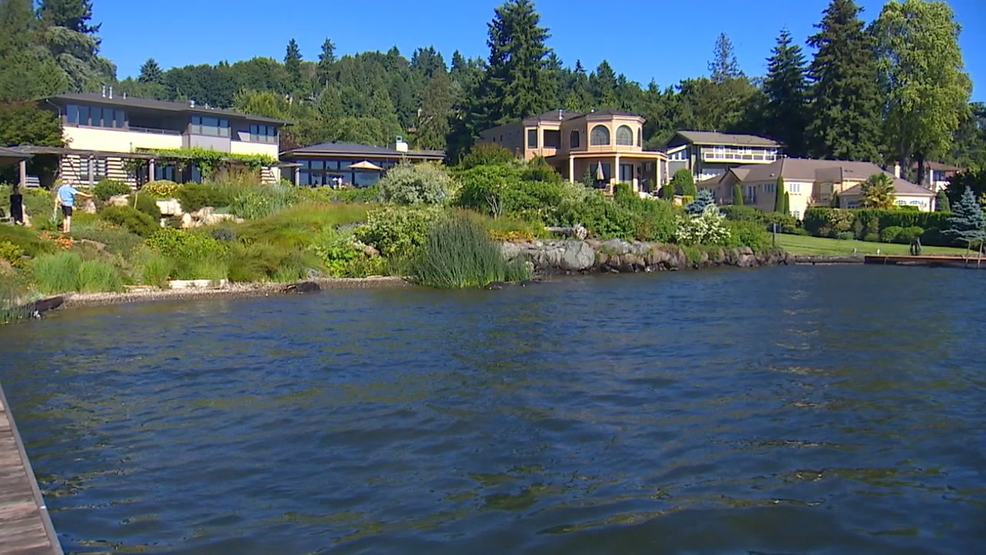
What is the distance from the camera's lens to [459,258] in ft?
86.3

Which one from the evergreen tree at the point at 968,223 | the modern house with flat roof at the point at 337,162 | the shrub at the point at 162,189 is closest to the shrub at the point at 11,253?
the shrub at the point at 162,189

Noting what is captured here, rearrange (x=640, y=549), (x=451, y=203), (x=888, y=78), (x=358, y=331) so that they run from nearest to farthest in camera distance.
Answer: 1. (x=640, y=549)
2. (x=358, y=331)
3. (x=451, y=203)
4. (x=888, y=78)

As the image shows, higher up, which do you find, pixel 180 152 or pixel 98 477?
pixel 180 152

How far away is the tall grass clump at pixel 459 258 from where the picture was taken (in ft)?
85.8

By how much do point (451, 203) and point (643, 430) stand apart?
2677cm

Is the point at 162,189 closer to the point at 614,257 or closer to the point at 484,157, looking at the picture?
the point at 484,157

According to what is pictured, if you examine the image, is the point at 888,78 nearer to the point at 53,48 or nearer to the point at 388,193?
the point at 388,193

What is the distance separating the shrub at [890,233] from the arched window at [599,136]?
1979 cm

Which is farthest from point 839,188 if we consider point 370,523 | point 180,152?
point 370,523

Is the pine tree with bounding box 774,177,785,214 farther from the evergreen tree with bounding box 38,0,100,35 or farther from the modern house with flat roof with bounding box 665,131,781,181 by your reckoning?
the evergreen tree with bounding box 38,0,100,35

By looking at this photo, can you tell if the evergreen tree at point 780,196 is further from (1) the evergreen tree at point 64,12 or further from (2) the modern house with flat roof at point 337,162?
(1) the evergreen tree at point 64,12

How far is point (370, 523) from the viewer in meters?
7.70

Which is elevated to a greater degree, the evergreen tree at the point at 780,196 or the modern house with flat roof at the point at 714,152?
the modern house with flat roof at the point at 714,152

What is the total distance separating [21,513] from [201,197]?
29237 mm
